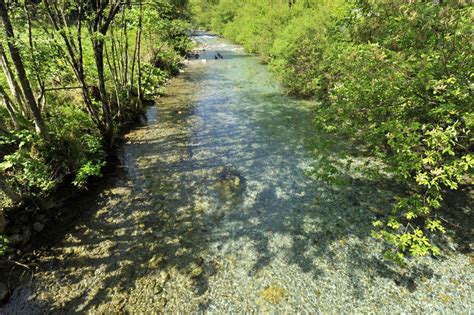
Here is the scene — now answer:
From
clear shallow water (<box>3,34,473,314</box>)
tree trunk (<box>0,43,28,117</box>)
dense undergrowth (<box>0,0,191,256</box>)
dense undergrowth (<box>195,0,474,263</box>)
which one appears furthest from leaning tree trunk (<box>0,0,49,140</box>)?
dense undergrowth (<box>195,0,474,263</box>)

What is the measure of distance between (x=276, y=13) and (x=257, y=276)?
89.5 feet

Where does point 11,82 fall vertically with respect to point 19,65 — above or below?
below

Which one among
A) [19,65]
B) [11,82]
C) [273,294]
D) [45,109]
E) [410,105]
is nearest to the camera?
[273,294]

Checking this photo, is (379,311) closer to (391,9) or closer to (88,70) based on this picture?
(391,9)

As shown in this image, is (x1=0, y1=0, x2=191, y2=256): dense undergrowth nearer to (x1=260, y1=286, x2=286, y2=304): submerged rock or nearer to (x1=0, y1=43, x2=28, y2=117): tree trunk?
(x1=0, y1=43, x2=28, y2=117): tree trunk

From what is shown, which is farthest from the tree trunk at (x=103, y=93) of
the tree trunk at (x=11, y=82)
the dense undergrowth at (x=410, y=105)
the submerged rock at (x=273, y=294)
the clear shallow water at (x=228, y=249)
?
the submerged rock at (x=273, y=294)

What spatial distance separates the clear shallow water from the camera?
4.73m

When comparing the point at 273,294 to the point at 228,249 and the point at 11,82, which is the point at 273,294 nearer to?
the point at 228,249

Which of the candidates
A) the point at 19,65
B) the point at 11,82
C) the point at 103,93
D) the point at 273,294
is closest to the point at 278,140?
the point at 103,93

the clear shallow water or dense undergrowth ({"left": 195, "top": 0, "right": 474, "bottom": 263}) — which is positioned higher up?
dense undergrowth ({"left": 195, "top": 0, "right": 474, "bottom": 263})

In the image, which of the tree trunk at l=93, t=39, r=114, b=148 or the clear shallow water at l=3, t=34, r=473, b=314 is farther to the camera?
the tree trunk at l=93, t=39, r=114, b=148

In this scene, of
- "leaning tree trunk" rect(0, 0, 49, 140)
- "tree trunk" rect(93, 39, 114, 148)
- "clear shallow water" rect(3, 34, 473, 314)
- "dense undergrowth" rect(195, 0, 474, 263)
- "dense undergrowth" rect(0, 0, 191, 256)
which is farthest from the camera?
"tree trunk" rect(93, 39, 114, 148)

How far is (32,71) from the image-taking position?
712 cm

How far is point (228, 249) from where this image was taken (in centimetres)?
582
